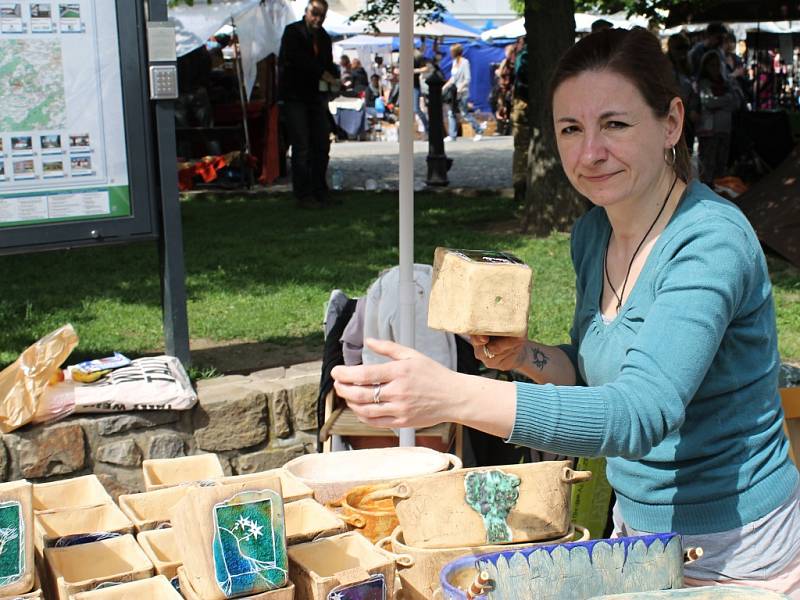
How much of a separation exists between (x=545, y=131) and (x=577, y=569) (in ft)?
23.4

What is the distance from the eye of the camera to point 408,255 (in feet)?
10.8

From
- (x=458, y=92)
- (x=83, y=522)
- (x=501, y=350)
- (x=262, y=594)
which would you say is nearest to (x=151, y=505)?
(x=83, y=522)

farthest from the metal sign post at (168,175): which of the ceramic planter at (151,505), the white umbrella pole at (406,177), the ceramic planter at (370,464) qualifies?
the ceramic planter at (151,505)

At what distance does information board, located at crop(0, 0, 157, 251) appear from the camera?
4.18 m

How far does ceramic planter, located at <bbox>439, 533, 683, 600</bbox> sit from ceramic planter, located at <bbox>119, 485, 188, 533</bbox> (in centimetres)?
88

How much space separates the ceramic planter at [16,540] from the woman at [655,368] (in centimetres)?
77

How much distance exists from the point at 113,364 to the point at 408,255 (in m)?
1.67

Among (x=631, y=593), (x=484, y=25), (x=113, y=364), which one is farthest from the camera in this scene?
(x=484, y=25)

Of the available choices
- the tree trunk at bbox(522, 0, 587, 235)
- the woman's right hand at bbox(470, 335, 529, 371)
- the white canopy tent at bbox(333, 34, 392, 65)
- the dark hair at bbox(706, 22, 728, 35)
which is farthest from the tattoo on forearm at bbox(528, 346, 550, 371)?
the white canopy tent at bbox(333, 34, 392, 65)

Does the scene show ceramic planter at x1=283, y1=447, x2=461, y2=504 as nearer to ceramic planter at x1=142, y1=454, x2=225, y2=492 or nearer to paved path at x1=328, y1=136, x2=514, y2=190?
ceramic planter at x1=142, y1=454, x2=225, y2=492

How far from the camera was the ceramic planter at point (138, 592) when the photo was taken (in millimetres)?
2033

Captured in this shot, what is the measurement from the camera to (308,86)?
10469mm

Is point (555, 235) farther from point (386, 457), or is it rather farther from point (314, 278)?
point (386, 457)

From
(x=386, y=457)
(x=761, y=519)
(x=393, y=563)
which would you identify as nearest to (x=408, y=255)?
(x=386, y=457)
